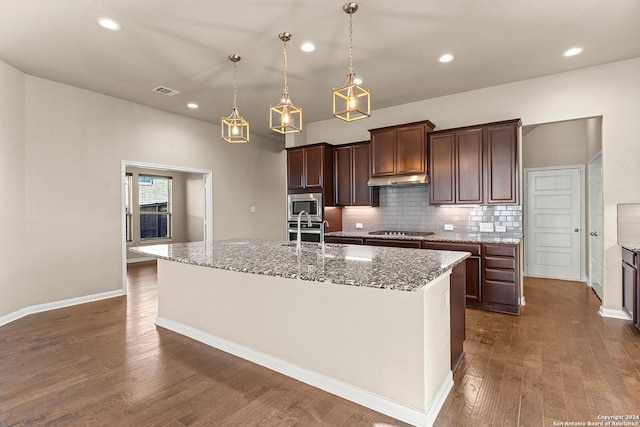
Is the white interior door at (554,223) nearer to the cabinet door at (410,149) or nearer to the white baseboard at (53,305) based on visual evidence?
the cabinet door at (410,149)

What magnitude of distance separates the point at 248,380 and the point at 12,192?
11.9ft

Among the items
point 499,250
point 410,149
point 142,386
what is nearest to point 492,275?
point 499,250

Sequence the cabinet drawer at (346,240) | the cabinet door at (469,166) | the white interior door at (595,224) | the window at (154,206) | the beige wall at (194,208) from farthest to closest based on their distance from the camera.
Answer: the beige wall at (194,208) → the window at (154,206) → the cabinet drawer at (346,240) → the white interior door at (595,224) → the cabinet door at (469,166)

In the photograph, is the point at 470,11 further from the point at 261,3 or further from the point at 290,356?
the point at 290,356

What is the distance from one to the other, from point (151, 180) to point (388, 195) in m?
6.36

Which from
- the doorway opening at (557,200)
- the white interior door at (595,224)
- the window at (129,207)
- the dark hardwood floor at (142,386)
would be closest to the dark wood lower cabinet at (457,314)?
the dark hardwood floor at (142,386)

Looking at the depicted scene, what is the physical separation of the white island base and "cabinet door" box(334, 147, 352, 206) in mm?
2869

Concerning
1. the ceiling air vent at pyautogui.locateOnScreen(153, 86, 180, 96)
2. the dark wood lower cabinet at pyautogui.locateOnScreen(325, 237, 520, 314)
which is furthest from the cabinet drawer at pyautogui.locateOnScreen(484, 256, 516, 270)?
the ceiling air vent at pyautogui.locateOnScreen(153, 86, 180, 96)

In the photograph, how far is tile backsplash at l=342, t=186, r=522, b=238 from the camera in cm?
434

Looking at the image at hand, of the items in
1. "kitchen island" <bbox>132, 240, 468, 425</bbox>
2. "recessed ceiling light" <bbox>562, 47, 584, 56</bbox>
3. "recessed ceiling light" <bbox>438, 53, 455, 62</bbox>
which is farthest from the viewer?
"recessed ceiling light" <bbox>438, 53, 455, 62</bbox>

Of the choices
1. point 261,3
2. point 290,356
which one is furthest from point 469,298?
point 261,3

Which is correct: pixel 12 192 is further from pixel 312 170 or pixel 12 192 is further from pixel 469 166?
pixel 469 166

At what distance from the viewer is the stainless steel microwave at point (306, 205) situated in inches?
210

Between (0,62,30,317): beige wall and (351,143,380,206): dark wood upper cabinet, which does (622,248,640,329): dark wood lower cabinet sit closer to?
(351,143,380,206): dark wood upper cabinet
